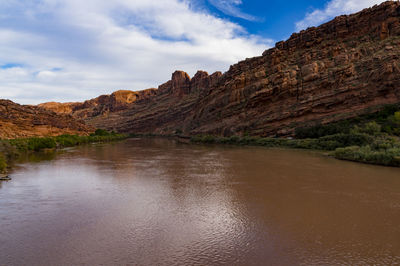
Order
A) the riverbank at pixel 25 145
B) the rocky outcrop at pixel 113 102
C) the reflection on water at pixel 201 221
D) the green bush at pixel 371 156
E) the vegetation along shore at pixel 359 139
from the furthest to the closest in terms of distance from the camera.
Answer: the rocky outcrop at pixel 113 102 < the riverbank at pixel 25 145 < the vegetation along shore at pixel 359 139 < the green bush at pixel 371 156 < the reflection on water at pixel 201 221

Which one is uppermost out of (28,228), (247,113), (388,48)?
(388,48)

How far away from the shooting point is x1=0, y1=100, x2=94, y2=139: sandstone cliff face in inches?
1597

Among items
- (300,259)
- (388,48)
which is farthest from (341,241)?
(388,48)

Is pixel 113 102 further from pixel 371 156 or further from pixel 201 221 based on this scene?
pixel 201 221

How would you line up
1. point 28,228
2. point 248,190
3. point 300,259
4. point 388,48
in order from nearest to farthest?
point 300,259 < point 28,228 < point 248,190 < point 388,48

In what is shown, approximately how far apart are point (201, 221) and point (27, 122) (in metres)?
48.8

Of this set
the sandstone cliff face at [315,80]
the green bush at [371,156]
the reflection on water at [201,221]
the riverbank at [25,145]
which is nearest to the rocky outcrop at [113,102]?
the sandstone cliff face at [315,80]

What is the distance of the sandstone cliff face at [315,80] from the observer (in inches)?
1320

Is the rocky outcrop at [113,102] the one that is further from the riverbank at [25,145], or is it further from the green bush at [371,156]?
the green bush at [371,156]

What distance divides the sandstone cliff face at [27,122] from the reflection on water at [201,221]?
33.5 m

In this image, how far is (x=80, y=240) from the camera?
612 centimetres

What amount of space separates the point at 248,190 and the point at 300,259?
18.9 ft

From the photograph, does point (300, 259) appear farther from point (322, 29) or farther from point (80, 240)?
point (322, 29)

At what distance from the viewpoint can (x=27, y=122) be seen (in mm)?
45875
